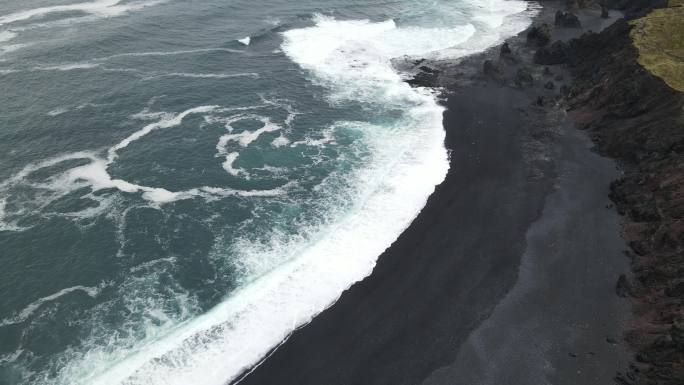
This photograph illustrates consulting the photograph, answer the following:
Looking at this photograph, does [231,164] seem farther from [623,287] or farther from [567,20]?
[567,20]

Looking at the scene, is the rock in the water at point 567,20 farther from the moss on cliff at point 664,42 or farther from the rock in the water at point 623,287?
the rock in the water at point 623,287

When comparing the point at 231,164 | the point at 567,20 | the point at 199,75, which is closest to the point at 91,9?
the point at 199,75

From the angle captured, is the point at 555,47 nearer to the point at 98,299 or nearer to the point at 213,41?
the point at 213,41

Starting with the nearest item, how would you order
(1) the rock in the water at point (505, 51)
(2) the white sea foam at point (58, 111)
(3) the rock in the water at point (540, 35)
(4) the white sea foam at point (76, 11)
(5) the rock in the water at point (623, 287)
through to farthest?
(5) the rock in the water at point (623, 287) → (2) the white sea foam at point (58, 111) → (1) the rock in the water at point (505, 51) → (3) the rock in the water at point (540, 35) → (4) the white sea foam at point (76, 11)

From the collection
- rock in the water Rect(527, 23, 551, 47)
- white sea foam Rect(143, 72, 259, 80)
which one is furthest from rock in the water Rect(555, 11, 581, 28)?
white sea foam Rect(143, 72, 259, 80)

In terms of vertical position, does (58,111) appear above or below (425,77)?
below

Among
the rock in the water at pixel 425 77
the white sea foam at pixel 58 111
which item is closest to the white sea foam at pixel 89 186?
the white sea foam at pixel 58 111

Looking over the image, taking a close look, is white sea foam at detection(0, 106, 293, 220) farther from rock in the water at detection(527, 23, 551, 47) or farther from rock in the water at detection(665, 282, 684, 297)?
rock in the water at detection(527, 23, 551, 47)
